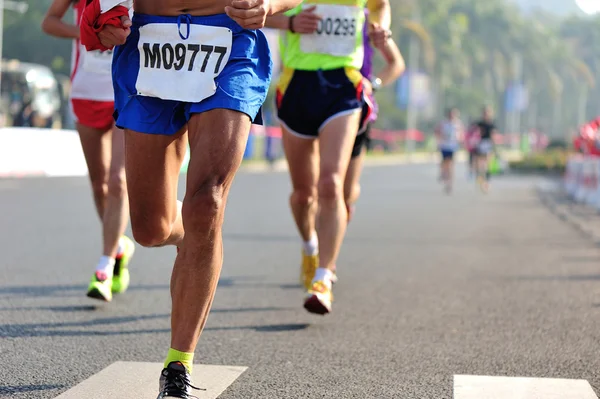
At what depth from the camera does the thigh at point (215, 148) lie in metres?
3.96

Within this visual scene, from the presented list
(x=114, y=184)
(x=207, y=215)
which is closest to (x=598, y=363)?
(x=207, y=215)

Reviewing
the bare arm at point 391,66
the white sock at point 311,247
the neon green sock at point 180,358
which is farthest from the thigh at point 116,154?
the neon green sock at point 180,358

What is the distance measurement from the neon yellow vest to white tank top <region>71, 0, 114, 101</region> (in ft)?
3.29

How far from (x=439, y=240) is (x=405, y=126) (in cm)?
7331

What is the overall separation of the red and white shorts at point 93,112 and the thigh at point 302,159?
0.99 metres

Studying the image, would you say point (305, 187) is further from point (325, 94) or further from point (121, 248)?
point (121, 248)

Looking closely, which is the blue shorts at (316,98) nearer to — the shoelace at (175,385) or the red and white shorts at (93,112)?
the red and white shorts at (93,112)

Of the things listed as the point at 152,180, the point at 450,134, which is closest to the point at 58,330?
the point at 152,180

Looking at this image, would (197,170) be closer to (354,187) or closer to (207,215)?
(207,215)

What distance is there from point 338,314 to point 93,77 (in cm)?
188

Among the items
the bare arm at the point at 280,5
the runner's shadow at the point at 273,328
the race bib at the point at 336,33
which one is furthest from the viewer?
the race bib at the point at 336,33

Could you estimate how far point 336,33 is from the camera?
6570mm

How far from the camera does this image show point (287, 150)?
265 inches

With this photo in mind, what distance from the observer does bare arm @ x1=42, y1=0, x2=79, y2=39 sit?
629 centimetres
